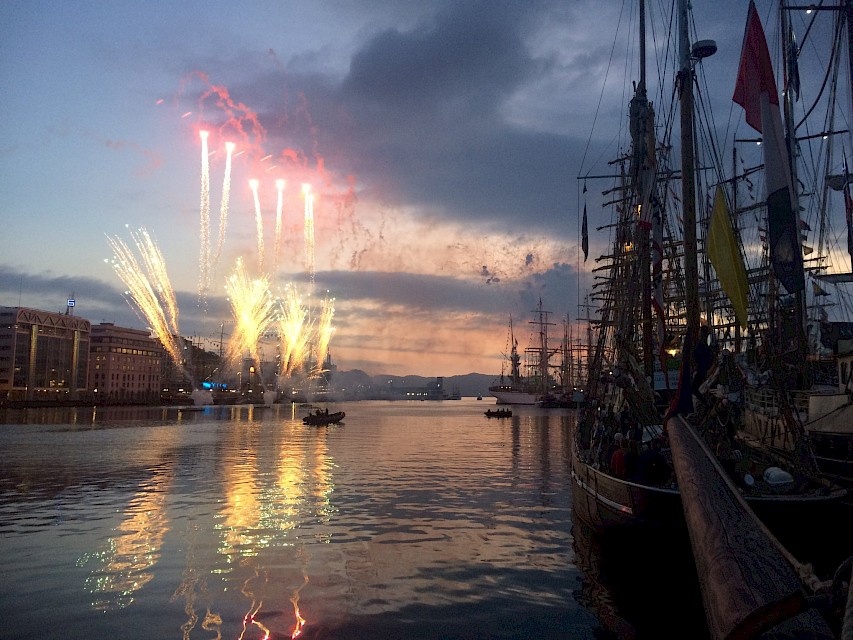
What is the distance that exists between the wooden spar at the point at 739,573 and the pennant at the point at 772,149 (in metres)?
13.2

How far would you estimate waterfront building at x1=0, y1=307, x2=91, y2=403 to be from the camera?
179 meters

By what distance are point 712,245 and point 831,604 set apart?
42.3 ft

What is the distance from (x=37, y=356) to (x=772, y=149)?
695 ft

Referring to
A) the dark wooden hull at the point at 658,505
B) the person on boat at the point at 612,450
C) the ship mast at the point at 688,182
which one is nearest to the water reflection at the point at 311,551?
the dark wooden hull at the point at 658,505

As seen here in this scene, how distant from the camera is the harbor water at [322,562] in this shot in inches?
524

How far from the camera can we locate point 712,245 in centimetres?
1675

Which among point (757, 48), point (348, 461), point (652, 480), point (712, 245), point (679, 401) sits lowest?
point (348, 461)

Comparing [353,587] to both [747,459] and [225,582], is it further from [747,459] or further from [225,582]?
[747,459]

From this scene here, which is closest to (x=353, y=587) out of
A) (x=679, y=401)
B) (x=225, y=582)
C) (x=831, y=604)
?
(x=225, y=582)

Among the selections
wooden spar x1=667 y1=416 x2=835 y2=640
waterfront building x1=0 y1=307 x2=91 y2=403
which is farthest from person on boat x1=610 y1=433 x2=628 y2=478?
waterfront building x1=0 y1=307 x2=91 y2=403

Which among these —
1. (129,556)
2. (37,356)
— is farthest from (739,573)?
(37,356)

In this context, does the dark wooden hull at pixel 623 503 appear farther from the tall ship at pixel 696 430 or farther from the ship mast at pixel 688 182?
the ship mast at pixel 688 182

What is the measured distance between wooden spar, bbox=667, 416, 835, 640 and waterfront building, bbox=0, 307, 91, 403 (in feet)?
655

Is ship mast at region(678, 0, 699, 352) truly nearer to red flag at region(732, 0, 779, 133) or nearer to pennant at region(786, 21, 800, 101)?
red flag at region(732, 0, 779, 133)
